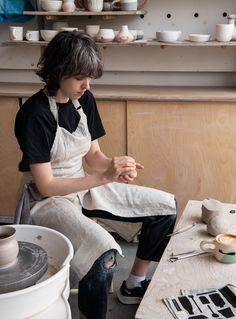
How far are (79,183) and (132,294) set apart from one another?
673 millimetres

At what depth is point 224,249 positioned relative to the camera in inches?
53.1

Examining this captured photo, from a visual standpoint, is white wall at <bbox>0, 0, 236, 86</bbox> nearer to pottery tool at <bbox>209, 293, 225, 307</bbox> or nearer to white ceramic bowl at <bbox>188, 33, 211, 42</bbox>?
white ceramic bowl at <bbox>188, 33, 211, 42</bbox>

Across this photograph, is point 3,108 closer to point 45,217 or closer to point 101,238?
point 45,217

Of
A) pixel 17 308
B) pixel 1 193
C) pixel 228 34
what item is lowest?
pixel 1 193

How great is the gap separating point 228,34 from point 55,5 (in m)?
0.98

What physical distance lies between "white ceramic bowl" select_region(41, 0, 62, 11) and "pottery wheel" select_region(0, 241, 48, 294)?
1.60 meters

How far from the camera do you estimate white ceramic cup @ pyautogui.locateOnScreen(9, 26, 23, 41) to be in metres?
2.57

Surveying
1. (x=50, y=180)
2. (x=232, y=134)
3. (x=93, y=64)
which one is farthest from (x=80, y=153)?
(x=232, y=134)

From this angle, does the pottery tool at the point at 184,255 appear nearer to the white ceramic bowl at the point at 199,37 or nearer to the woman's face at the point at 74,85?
the woman's face at the point at 74,85

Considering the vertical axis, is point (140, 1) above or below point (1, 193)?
above

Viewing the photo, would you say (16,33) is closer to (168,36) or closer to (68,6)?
(68,6)

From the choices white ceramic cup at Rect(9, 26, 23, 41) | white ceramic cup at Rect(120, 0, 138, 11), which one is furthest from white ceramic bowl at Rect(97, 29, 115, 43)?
white ceramic cup at Rect(9, 26, 23, 41)

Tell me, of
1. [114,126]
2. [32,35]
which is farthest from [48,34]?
[114,126]

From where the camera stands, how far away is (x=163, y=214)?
1.77m
